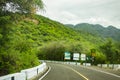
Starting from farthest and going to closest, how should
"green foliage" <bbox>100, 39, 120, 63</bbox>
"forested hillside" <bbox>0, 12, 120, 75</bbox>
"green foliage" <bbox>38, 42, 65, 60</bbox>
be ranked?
"green foliage" <bbox>38, 42, 65, 60</bbox>
"green foliage" <bbox>100, 39, 120, 63</bbox>
"forested hillside" <bbox>0, 12, 120, 75</bbox>

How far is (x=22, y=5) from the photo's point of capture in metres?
20.6

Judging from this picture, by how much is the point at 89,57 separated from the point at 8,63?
8928 cm

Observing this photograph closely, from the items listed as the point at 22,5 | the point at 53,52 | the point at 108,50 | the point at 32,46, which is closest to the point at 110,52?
the point at 108,50

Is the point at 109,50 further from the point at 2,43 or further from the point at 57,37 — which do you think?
the point at 2,43

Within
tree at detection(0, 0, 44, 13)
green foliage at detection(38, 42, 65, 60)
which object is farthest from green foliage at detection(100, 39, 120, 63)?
tree at detection(0, 0, 44, 13)

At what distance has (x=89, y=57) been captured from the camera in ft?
388

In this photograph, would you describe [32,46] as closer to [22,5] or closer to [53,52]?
[22,5]

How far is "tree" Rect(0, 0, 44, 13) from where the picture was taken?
66.8ft

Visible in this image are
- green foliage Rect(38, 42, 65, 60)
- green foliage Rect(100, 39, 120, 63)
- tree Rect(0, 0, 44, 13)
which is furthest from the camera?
green foliage Rect(38, 42, 65, 60)

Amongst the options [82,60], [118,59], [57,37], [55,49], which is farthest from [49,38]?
[82,60]

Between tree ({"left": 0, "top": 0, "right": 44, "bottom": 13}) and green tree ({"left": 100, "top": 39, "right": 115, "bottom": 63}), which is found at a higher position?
green tree ({"left": 100, "top": 39, "right": 115, "bottom": 63})

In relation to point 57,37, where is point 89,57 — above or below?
below

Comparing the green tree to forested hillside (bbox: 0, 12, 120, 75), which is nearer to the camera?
forested hillside (bbox: 0, 12, 120, 75)

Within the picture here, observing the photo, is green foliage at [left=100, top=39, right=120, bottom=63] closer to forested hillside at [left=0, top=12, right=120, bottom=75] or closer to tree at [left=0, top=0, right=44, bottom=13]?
forested hillside at [left=0, top=12, right=120, bottom=75]
